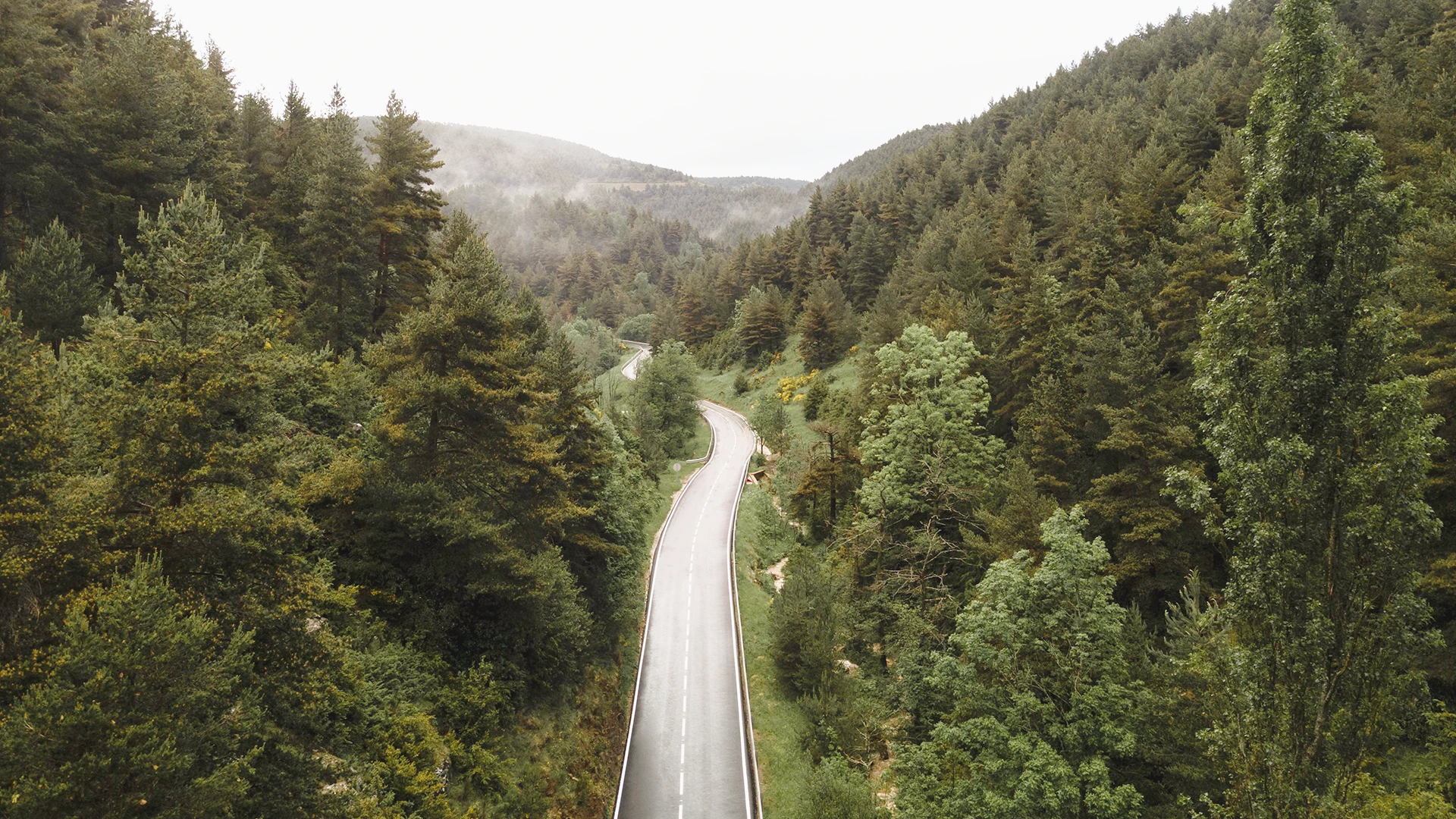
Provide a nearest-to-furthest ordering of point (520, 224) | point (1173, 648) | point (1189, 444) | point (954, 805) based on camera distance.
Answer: point (954, 805) < point (1173, 648) < point (1189, 444) < point (520, 224)

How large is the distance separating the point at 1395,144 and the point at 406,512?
166 feet

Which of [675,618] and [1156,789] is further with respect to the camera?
[675,618]

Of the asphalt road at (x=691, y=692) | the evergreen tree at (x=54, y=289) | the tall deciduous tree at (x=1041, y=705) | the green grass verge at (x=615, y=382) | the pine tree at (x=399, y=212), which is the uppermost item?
the pine tree at (x=399, y=212)

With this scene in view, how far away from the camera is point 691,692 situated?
2923cm

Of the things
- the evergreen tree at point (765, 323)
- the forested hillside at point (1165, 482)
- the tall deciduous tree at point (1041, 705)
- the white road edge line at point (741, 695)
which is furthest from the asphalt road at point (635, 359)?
the tall deciduous tree at point (1041, 705)

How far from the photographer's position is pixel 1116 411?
25703 mm

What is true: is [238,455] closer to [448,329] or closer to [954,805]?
[448,329]

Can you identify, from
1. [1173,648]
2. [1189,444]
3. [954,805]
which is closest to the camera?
[954,805]

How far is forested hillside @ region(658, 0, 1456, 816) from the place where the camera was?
8.88 meters

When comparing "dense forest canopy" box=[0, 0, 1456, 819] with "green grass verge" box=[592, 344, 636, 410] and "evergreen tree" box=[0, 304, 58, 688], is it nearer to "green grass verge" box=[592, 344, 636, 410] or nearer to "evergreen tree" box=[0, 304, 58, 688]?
"evergreen tree" box=[0, 304, 58, 688]

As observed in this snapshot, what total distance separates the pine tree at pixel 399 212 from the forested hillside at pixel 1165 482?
937 inches

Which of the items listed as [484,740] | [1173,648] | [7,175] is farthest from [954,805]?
[7,175]

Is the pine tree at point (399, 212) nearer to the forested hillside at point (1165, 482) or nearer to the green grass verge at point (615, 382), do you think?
the green grass verge at point (615, 382)

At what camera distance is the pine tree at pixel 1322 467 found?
865cm
